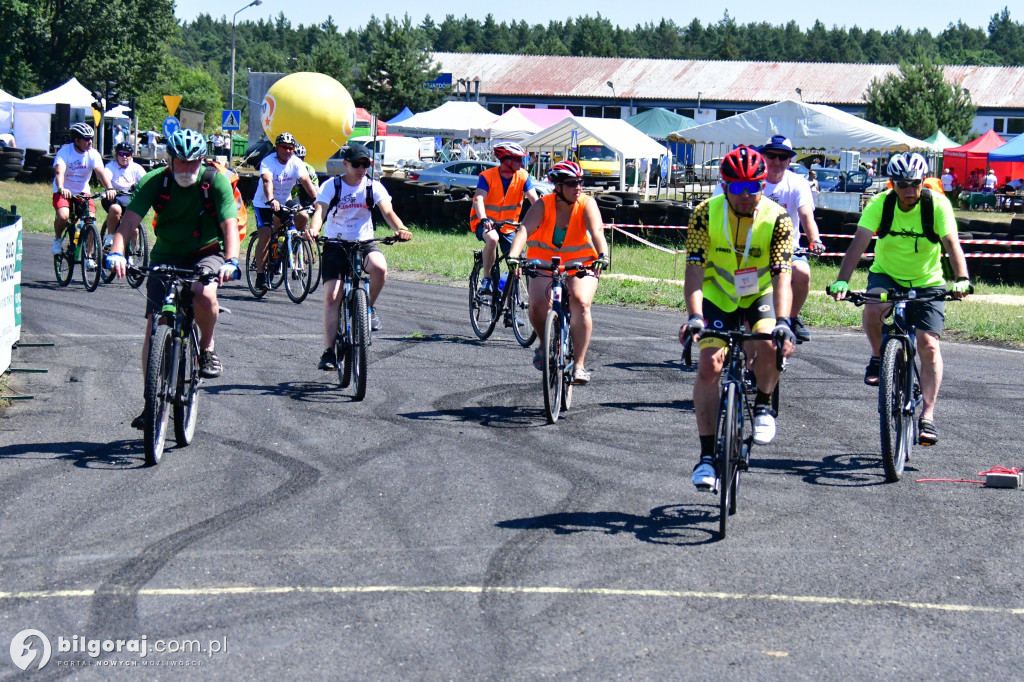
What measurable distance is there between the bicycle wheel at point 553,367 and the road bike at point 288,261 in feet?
22.0

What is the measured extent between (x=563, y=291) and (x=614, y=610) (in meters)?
4.34

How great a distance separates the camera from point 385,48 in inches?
3346

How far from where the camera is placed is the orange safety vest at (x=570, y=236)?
9469 millimetres

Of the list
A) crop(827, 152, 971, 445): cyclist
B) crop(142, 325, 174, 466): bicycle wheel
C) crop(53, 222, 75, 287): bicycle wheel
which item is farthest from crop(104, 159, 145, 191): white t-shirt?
crop(827, 152, 971, 445): cyclist

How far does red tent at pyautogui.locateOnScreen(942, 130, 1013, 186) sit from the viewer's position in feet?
147

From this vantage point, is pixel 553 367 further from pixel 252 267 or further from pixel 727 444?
pixel 252 267

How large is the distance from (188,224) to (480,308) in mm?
5300

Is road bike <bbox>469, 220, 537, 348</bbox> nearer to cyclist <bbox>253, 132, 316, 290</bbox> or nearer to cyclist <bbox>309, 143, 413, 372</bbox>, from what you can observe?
cyclist <bbox>309, 143, 413, 372</bbox>

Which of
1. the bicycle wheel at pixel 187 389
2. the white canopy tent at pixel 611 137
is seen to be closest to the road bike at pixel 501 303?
the bicycle wheel at pixel 187 389

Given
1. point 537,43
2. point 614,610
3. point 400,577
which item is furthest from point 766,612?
point 537,43

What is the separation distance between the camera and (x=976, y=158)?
149 feet

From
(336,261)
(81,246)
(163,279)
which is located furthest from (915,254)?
(81,246)

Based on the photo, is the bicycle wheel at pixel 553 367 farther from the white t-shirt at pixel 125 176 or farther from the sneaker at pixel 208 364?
the white t-shirt at pixel 125 176

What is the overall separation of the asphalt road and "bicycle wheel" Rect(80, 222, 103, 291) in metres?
5.85
